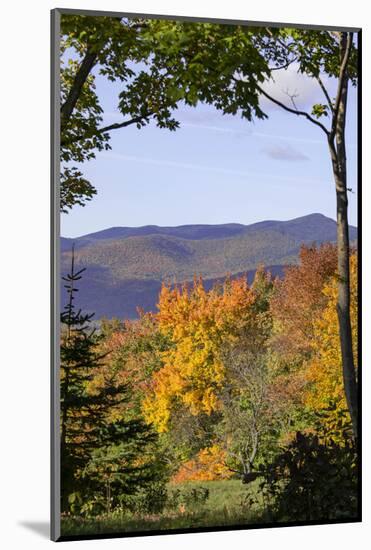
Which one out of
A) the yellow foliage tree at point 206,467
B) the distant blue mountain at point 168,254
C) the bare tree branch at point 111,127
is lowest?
the yellow foliage tree at point 206,467

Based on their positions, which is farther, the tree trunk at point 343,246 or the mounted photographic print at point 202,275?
the tree trunk at point 343,246

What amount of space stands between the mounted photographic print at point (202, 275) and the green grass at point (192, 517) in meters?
0.02

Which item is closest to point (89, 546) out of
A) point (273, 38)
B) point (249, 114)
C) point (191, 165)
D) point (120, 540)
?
point (120, 540)

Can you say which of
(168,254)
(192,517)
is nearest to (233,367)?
(168,254)

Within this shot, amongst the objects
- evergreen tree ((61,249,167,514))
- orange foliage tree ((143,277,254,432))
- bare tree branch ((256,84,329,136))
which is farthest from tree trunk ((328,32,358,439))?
evergreen tree ((61,249,167,514))

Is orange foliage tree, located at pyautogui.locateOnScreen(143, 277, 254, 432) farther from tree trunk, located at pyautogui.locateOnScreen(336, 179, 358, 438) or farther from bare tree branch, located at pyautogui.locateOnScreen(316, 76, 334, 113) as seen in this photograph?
bare tree branch, located at pyautogui.locateOnScreen(316, 76, 334, 113)

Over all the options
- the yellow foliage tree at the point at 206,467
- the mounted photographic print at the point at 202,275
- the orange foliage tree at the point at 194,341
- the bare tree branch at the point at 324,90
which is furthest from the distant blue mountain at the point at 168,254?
the yellow foliage tree at the point at 206,467

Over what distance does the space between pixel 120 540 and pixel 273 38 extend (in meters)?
4.51

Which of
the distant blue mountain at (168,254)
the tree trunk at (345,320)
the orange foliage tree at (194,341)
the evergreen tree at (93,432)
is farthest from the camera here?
the tree trunk at (345,320)

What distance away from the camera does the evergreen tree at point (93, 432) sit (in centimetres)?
946

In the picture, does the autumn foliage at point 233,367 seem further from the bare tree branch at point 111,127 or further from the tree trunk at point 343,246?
the bare tree branch at point 111,127

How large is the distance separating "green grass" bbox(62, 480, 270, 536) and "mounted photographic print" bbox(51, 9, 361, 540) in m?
0.02

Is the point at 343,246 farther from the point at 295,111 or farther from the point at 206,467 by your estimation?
the point at 206,467

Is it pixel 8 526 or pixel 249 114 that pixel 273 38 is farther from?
pixel 8 526
